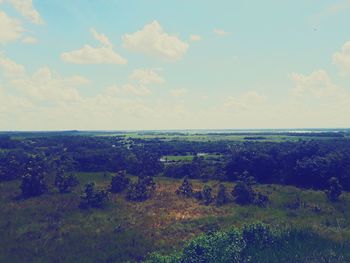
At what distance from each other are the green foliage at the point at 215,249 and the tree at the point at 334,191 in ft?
130

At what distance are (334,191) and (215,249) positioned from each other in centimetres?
4817

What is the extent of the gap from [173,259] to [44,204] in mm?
53390

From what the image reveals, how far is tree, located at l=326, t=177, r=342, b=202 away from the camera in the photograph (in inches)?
3853

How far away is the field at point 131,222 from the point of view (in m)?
74.6

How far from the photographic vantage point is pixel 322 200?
322 feet

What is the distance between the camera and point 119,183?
11550cm

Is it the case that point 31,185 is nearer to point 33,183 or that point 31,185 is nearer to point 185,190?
point 33,183

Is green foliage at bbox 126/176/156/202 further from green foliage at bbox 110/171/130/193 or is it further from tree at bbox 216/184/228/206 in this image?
tree at bbox 216/184/228/206

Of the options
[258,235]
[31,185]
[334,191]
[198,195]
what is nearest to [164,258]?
[258,235]

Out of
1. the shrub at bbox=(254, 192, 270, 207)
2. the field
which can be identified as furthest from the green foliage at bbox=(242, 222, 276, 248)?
the shrub at bbox=(254, 192, 270, 207)

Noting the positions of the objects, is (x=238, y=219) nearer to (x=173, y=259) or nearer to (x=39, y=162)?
(x=173, y=259)

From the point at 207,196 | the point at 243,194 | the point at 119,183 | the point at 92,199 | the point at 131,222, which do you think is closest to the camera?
the point at 131,222

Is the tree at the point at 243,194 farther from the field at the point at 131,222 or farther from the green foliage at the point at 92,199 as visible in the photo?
the green foliage at the point at 92,199

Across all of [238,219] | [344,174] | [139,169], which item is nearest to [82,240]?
[238,219]
